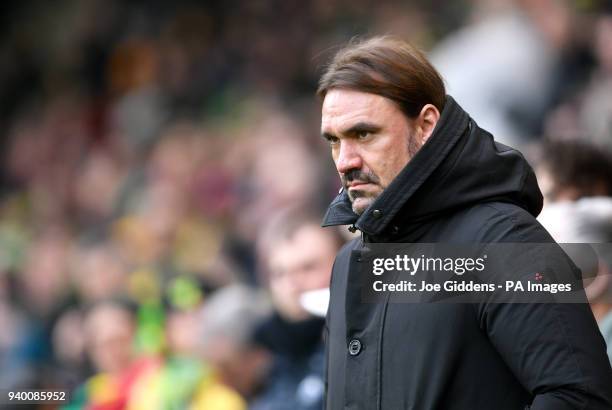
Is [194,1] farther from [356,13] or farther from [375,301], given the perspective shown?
[375,301]

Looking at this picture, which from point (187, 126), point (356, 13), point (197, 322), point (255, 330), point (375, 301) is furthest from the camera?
point (187, 126)

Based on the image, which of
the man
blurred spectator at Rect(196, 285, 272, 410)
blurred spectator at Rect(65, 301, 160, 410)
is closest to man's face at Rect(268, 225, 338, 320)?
blurred spectator at Rect(196, 285, 272, 410)

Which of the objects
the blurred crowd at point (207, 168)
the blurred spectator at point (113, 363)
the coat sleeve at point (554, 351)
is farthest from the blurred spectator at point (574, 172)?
the blurred spectator at point (113, 363)

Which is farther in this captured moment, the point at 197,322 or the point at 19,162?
the point at 19,162

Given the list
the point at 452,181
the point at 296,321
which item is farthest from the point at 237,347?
the point at 452,181

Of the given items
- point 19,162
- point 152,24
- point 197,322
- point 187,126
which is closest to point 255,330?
point 197,322

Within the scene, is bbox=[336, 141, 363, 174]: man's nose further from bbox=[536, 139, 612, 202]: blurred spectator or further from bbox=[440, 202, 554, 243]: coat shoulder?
bbox=[536, 139, 612, 202]: blurred spectator

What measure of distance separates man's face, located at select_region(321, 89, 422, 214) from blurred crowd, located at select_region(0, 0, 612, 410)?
786mm

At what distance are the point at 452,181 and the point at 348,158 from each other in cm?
25

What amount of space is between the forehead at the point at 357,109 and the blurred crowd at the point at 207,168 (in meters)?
0.75

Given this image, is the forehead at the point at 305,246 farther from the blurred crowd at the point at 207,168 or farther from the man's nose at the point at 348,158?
the man's nose at the point at 348,158

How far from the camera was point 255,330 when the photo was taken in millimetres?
4312

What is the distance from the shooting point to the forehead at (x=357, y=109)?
221 cm

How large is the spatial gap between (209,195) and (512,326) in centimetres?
491
